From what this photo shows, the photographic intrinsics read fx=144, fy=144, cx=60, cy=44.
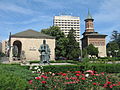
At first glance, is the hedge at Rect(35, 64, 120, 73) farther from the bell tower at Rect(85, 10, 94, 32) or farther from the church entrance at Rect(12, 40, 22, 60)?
the bell tower at Rect(85, 10, 94, 32)

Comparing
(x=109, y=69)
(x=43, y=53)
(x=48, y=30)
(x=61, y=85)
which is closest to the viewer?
(x=61, y=85)

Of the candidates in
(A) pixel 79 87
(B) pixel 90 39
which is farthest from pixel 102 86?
(B) pixel 90 39

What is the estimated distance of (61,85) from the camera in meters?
5.77

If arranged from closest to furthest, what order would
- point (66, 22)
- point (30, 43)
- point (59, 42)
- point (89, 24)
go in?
point (30, 43) < point (59, 42) < point (89, 24) < point (66, 22)

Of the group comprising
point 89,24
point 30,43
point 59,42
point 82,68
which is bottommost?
point 82,68

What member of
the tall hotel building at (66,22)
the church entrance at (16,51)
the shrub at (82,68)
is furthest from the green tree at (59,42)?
the tall hotel building at (66,22)

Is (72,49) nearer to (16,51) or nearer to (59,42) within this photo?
(59,42)

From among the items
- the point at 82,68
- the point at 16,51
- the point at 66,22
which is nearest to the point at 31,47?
the point at 16,51

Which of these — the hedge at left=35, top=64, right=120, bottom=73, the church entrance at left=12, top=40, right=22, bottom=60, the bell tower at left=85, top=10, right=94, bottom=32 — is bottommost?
the hedge at left=35, top=64, right=120, bottom=73

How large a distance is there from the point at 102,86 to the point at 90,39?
189ft

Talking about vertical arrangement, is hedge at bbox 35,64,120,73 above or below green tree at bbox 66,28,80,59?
below

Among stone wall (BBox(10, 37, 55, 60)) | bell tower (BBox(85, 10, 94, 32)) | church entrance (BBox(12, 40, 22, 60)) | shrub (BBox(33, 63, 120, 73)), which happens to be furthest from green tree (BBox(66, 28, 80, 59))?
shrub (BBox(33, 63, 120, 73))

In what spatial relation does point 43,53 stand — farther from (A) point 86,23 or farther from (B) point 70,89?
(A) point 86,23

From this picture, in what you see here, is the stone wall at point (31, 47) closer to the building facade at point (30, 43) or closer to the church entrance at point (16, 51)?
the building facade at point (30, 43)
